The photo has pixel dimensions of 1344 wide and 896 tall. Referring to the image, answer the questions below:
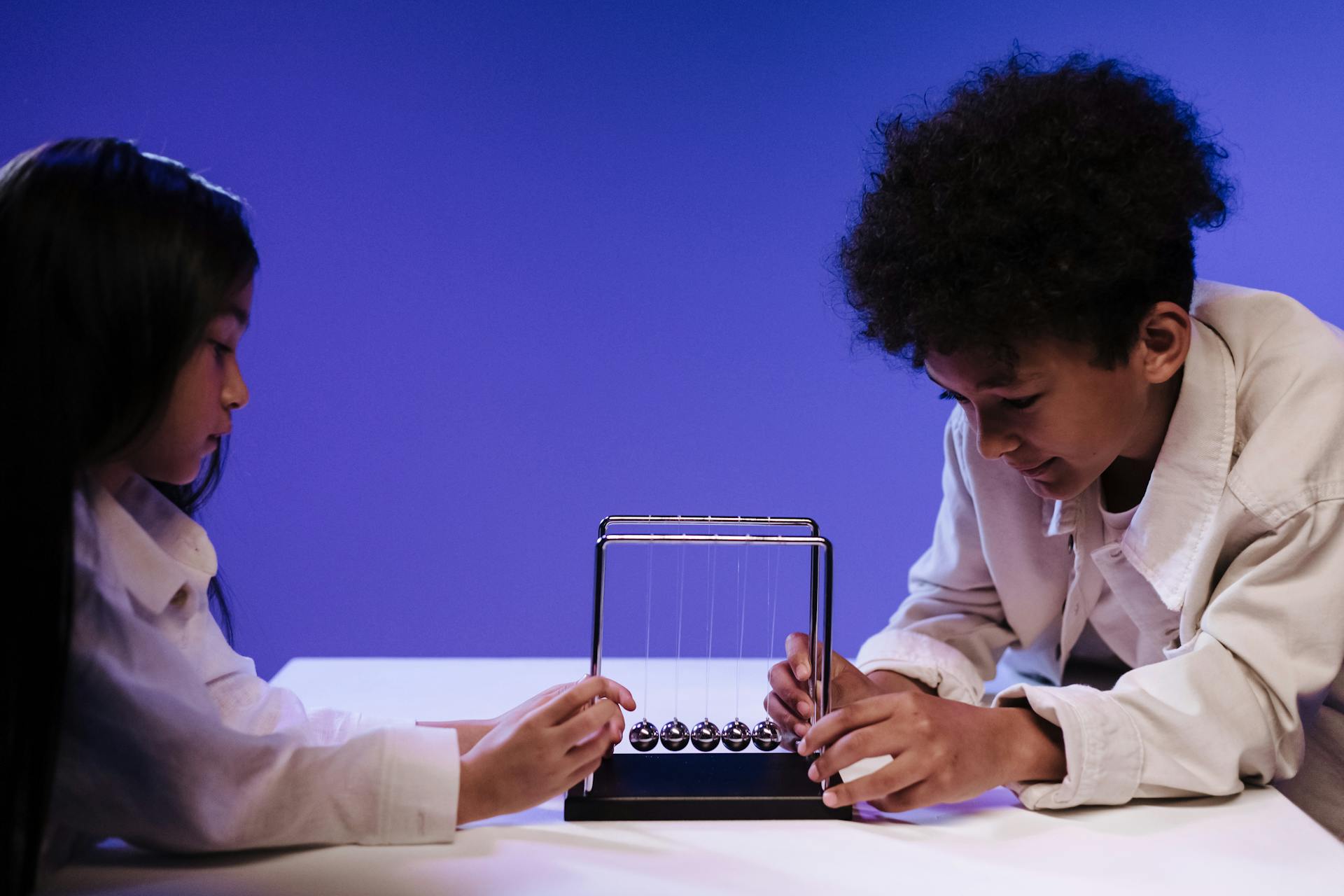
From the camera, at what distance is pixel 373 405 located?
2.21m

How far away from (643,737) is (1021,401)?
43cm

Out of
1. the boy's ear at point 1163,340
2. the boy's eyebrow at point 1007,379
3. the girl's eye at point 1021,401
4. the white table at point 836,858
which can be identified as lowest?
the white table at point 836,858

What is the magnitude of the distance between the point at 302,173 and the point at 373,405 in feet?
1.45

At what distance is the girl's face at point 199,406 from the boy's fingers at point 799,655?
1.69ft

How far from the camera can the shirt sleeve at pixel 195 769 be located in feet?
2.43

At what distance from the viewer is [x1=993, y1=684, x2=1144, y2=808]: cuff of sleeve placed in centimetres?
91

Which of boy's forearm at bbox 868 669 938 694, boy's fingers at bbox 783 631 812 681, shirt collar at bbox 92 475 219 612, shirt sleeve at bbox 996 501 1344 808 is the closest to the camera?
shirt collar at bbox 92 475 219 612

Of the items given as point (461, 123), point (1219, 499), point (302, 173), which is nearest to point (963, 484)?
point (1219, 499)

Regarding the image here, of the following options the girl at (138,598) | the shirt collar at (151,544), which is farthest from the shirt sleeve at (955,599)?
the shirt collar at (151,544)

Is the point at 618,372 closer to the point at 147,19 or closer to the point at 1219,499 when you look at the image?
the point at 147,19

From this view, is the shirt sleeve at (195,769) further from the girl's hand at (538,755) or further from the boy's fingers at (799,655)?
the boy's fingers at (799,655)

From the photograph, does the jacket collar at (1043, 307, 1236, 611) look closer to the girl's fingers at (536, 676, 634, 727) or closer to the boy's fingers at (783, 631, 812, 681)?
the boy's fingers at (783, 631, 812, 681)

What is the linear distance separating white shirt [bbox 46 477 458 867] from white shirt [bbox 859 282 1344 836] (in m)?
0.49

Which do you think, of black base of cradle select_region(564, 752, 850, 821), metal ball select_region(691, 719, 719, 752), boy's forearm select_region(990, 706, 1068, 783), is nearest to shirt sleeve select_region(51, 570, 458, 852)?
black base of cradle select_region(564, 752, 850, 821)
